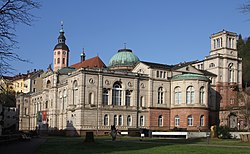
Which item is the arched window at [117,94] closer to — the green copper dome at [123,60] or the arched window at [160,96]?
the arched window at [160,96]

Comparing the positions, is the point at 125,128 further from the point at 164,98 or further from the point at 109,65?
the point at 109,65

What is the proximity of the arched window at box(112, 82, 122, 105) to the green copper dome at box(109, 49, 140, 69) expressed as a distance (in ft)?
49.1

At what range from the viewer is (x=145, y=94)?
85.1m

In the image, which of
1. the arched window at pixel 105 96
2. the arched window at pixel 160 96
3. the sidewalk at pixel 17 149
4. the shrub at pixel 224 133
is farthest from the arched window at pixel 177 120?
the sidewalk at pixel 17 149

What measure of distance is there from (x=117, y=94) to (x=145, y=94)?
22.0ft

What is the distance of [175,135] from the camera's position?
65.6m

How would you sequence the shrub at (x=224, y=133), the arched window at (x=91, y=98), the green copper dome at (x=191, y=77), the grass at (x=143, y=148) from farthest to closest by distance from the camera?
the green copper dome at (x=191, y=77)
the arched window at (x=91, y=98)
the shrub at (x=224, y=133)
the grass at (x=143, y=148)

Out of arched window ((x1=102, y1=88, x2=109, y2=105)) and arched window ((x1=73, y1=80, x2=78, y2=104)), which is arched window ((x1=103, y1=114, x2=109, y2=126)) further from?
arched window ((x1=73, y1=80, x2=78, y2=104))

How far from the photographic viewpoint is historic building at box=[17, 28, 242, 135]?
78125mm

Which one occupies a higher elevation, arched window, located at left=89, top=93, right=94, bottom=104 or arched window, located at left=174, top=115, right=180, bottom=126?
arched window, located at left=89, top=93, right=94, bottom=104

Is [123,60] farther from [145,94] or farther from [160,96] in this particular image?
[160,96]

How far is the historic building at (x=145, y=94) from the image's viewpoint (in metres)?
78.1

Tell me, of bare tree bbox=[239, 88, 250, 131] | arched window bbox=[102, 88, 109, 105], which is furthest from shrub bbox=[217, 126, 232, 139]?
arched window bbox=[102, 88, 109, 105]

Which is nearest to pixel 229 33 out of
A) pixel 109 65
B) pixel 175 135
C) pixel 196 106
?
pixel 196 106
